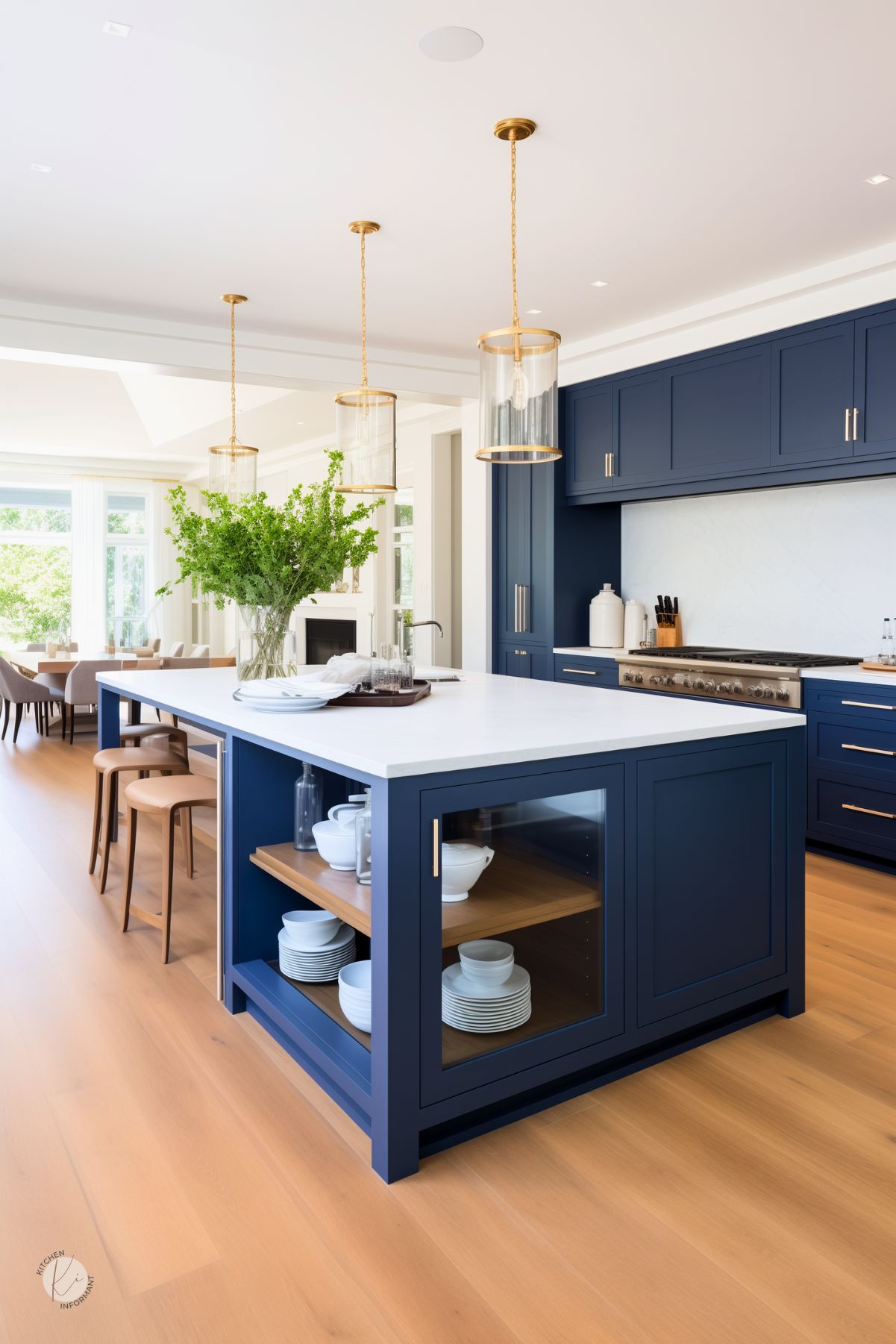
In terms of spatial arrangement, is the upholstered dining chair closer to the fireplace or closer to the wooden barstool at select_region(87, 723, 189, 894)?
the fireplace

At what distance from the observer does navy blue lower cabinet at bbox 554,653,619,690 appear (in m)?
5.33

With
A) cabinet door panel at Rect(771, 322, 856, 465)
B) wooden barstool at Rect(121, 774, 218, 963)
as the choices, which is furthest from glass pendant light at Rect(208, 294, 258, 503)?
cabinet door panel at Rect(771, 322, 856, 465)

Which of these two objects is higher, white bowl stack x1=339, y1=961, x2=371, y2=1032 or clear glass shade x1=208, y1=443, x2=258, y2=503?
clear glass shade x1=208, y1=443, x2=258, y2=503

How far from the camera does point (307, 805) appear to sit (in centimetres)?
257

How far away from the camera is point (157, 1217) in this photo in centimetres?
171

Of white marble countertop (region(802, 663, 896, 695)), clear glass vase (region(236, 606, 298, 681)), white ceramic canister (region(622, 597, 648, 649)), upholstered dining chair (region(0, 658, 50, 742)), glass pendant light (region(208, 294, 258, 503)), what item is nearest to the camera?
clear glass vase (region(236, 606, 298, 681))

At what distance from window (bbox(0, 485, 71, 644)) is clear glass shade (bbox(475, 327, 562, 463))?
9.58m

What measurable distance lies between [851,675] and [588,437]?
242 cm

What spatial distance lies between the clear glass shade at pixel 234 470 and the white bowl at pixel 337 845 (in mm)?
2727

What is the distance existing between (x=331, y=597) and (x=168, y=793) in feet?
21.3

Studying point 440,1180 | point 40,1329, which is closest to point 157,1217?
point 40,1329

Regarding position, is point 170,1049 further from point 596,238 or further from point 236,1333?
point 596,238

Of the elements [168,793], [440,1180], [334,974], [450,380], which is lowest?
[440,1180]

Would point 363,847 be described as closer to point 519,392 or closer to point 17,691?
point 519,392
